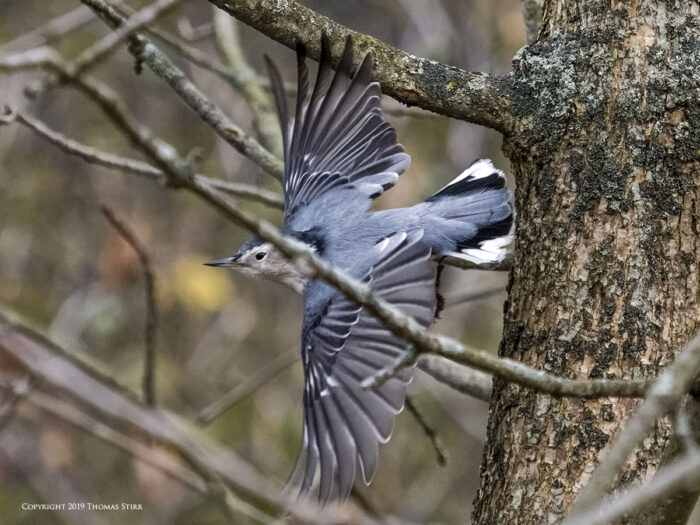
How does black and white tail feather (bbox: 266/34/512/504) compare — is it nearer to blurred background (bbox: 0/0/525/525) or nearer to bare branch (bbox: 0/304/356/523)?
bare branch (bbox: 0/304/356/523)

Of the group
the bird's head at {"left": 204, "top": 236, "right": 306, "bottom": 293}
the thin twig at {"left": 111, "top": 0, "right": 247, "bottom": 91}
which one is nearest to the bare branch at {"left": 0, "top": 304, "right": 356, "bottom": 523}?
the bird's head at {"left": 204, "top": 236, "right": 306, "bottom": 293}

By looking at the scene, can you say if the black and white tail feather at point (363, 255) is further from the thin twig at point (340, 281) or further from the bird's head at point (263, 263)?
the thin twig at point (340, 281)

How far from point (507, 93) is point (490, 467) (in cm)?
86

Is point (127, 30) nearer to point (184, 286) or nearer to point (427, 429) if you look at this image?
point (427, 429)

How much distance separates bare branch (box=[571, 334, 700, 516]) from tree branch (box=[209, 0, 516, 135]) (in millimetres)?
963

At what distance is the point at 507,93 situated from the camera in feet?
6.68

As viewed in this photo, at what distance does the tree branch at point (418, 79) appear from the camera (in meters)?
1.99

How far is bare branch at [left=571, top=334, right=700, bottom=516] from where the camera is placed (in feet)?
3.69

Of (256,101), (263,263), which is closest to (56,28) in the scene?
(256,101)

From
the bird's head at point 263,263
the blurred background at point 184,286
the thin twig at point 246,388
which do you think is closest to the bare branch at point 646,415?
the thin twig at point 246,388

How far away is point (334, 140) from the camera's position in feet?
9.84

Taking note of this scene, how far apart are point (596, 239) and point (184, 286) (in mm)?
4356

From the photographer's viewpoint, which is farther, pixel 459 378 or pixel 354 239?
pixel 354 239

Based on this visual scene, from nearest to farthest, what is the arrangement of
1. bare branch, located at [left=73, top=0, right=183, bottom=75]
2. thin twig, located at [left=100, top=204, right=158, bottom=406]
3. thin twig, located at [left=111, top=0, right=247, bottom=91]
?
bare branch, located at [left=73, top=0, right=183, bottom=75] < thin twig, located at [left=100, top=204, right=158, bottom=406] < thin twig, located at [left=111, top=0, right=247, bottom=91]
